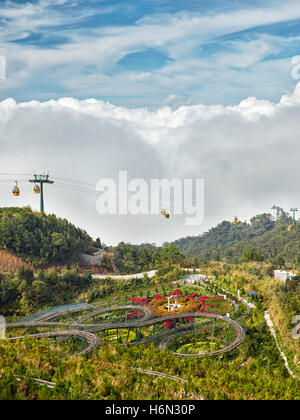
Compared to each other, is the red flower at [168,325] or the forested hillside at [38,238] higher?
the forested hillside at [38,238]

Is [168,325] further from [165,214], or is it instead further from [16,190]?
[16,190]

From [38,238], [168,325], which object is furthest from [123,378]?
[38,238]

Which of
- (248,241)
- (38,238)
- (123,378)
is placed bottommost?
(248,241)

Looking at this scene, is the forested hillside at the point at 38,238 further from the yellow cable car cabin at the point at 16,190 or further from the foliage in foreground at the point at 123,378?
the foliage in foreground at the point at 123,378

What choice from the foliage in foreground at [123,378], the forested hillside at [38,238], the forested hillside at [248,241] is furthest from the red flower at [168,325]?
the forested hillside at [248,241]

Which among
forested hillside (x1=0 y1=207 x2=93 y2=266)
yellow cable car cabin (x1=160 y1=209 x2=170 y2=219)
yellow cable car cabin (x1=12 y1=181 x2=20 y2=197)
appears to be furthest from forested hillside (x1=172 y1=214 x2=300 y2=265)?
yellow cable car cabin (x1=12 y1=181 x2=20 y2=197)
